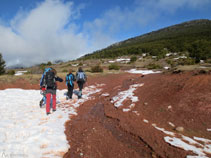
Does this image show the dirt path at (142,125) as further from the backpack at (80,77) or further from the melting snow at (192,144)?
the backpack at (80,77)

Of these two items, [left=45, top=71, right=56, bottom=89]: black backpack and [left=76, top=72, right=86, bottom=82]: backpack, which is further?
[left=76, top=72, right=86, bottom=82]: backpack

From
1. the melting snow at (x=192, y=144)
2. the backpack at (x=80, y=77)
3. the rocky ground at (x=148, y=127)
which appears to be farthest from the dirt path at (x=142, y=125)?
the backpack at (x=80, y=77)

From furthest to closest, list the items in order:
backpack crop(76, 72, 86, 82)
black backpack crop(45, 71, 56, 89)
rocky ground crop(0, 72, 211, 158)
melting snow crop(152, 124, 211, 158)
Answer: backpack crop(76, 72, 86, 82) → black backpack crop(45, 71, 56, 89) → rocky ground crop(0, 72, 211, 158) → melting snow crop(152, 124, 211, 158)

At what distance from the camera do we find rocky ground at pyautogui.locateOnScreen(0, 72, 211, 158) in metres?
3.28

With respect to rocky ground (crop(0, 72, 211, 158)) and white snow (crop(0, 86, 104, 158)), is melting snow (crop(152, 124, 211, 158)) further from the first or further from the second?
white snow (crop(0, 86, 104, 158))

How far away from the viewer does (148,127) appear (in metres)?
4.43

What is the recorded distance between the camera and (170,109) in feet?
17.6

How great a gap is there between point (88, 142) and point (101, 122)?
4.78 feet

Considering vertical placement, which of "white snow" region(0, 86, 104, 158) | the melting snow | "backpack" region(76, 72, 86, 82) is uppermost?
"backpack" region(76, 72, 86, 82)

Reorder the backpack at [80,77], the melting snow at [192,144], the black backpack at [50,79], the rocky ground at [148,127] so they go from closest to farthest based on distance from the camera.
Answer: the melting snow at [192,144], the rocky ground at [148,127], the black backpack at [50,79], the backpack at [80,77]

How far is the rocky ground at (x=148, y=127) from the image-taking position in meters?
3.28

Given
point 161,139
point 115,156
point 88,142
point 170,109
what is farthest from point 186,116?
point 88,142

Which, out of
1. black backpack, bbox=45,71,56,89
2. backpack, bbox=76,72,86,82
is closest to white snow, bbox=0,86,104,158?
black backpack, bbox=45,71,56,89

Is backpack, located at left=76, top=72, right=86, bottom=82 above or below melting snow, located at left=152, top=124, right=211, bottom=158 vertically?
above
